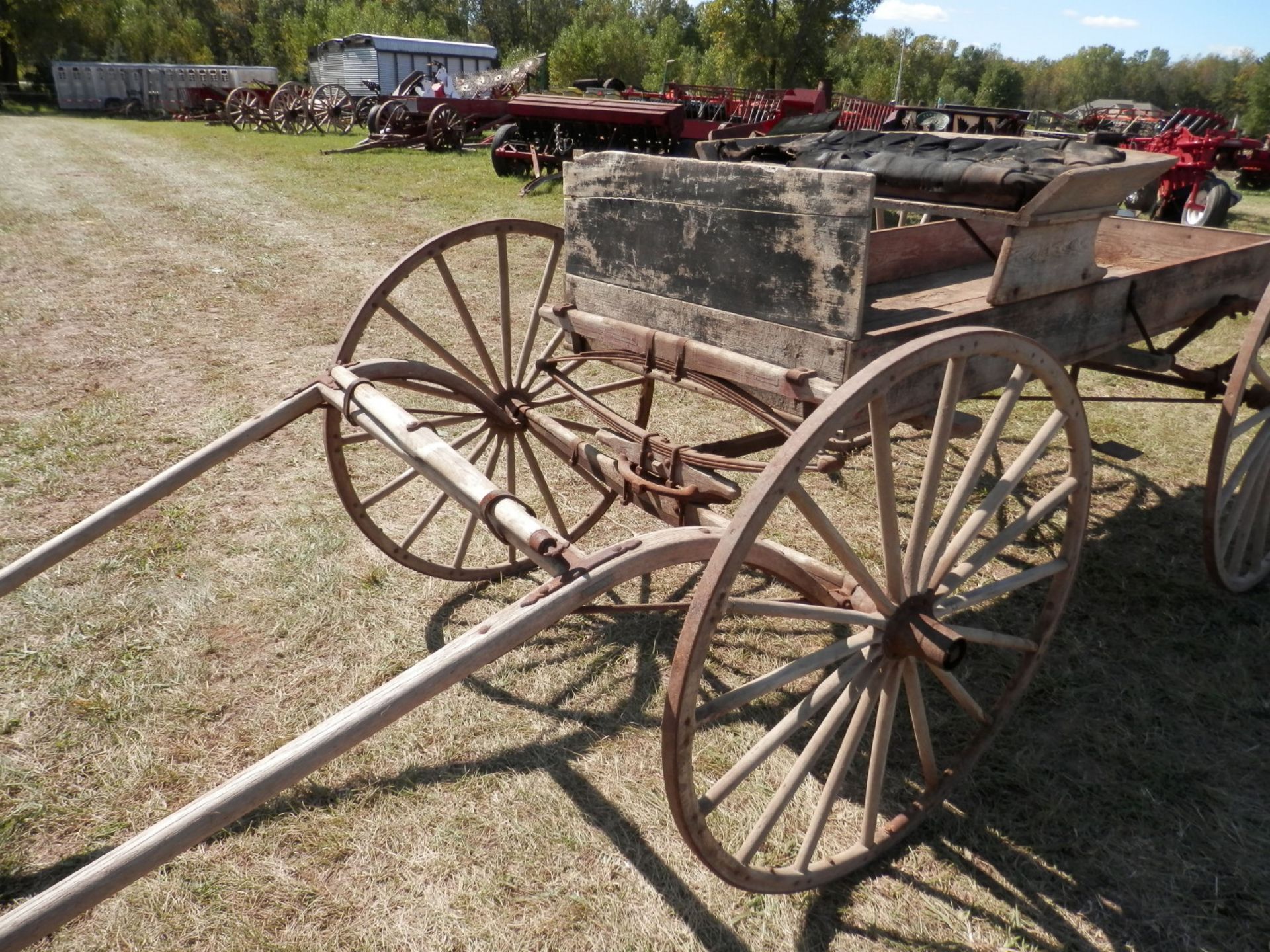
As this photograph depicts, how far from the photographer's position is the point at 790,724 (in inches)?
71.0

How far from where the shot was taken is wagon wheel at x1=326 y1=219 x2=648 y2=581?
284cm

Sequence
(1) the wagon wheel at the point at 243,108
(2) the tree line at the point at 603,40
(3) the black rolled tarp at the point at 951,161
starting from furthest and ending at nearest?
(2) the tree line at the point at 603,40, (1) the wagon wheel at the point at 243,108, (3) the black rolled tarp at the point at 951,161

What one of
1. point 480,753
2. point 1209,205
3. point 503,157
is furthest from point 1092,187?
point 503,157

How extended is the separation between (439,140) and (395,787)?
16.8m

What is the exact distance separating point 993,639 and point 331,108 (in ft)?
80.0

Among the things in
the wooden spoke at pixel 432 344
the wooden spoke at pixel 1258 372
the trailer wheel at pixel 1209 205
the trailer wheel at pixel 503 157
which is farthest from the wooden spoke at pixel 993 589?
the trailer wheel at pixel 503 157

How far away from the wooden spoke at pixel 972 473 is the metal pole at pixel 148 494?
5.57 ft

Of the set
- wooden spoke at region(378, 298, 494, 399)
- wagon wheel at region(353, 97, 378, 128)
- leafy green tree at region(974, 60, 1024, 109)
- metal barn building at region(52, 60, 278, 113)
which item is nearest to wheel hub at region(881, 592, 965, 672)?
wooden spoke at region(378, 298, 494, 399)

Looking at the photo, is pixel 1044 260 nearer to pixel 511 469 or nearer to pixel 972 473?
pixel 972 473

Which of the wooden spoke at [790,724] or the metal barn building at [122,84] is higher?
the metal barn building at [122,84]

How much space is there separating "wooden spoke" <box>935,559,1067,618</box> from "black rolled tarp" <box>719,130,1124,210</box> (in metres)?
0.93

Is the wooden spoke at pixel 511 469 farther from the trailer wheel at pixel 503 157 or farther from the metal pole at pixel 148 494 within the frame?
the trailer wheel at pixel 503 157

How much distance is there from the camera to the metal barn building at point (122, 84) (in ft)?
108

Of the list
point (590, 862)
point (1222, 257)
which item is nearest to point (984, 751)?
point (590, 862)
